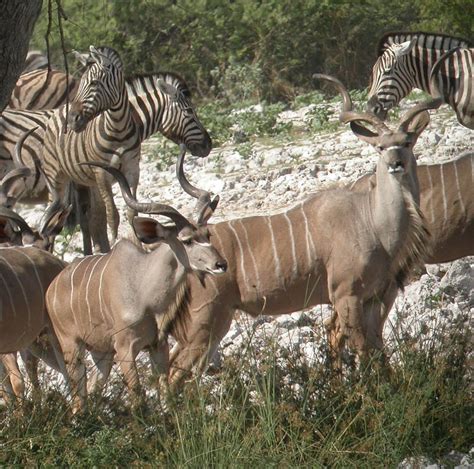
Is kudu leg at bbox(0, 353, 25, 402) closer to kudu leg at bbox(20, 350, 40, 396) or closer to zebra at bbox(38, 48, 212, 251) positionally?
kudu leg at bbox(20, 350, 40, 396)

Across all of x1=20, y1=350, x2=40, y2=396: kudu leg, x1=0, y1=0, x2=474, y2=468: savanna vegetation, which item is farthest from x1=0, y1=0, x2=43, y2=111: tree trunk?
x1=20, y1=350, x2=40, y2=396: kudu leg

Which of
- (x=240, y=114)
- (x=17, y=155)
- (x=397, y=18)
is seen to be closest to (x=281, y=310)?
(x=17, y=155)

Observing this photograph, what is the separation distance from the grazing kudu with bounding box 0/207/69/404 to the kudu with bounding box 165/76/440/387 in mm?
620

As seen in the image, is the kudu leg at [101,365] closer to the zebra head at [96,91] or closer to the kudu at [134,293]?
the kudu at [134,293]

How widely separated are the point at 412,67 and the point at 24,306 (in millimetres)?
4679

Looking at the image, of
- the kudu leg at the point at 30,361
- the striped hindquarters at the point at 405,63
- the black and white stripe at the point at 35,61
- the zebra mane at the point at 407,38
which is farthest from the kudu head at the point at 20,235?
the black and white stripe at the point at 35,61

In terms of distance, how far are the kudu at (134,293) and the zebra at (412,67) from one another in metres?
3.86

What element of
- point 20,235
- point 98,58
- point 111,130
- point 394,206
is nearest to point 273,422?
point 394,206

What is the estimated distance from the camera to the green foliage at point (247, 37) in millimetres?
14195

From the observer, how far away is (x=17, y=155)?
26.4ft

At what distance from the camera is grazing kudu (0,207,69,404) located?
230 inches

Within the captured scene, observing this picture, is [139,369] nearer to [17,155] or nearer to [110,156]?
[17,155]

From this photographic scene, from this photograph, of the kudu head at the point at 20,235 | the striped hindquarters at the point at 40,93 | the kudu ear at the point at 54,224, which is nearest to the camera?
the kudu head at the point at 20,235

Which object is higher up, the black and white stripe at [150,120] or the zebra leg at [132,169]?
the black and white stripe at [150,120]
